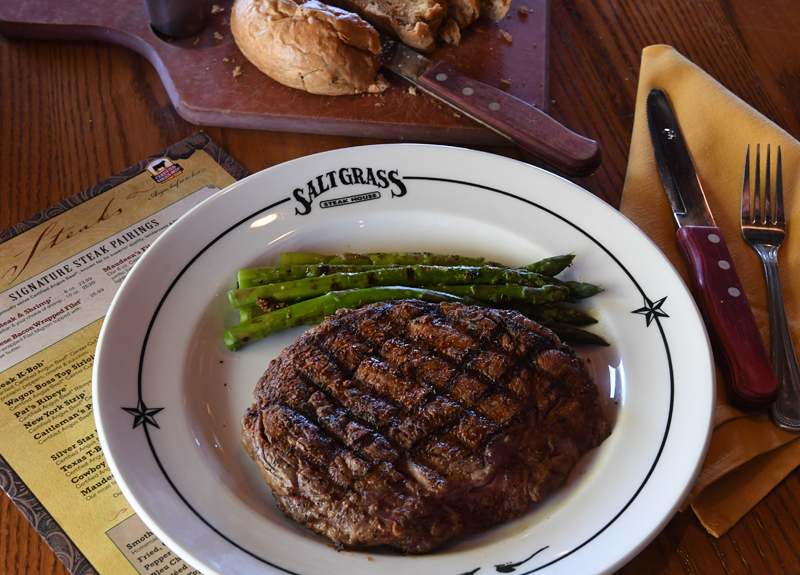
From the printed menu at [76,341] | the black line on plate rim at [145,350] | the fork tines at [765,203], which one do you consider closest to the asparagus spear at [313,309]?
the black line on plate rim at [145,350]

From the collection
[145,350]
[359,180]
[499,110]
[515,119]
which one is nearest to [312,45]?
[359,180]

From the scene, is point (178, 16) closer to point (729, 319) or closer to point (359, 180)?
point (359, 180)

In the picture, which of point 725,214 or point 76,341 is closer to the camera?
point 76,341

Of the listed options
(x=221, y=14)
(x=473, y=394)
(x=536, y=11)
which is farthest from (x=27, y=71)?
(x=473, y=394)

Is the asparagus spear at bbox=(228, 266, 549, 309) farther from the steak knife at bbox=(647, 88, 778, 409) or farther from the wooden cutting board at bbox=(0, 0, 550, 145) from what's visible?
the wooden cutting board at bbox=(0, 0, 550, 145)

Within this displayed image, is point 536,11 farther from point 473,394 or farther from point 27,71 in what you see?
point 27,71

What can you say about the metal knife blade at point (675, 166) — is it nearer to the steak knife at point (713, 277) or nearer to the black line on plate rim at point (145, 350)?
the steak knife at point (713, 277)
